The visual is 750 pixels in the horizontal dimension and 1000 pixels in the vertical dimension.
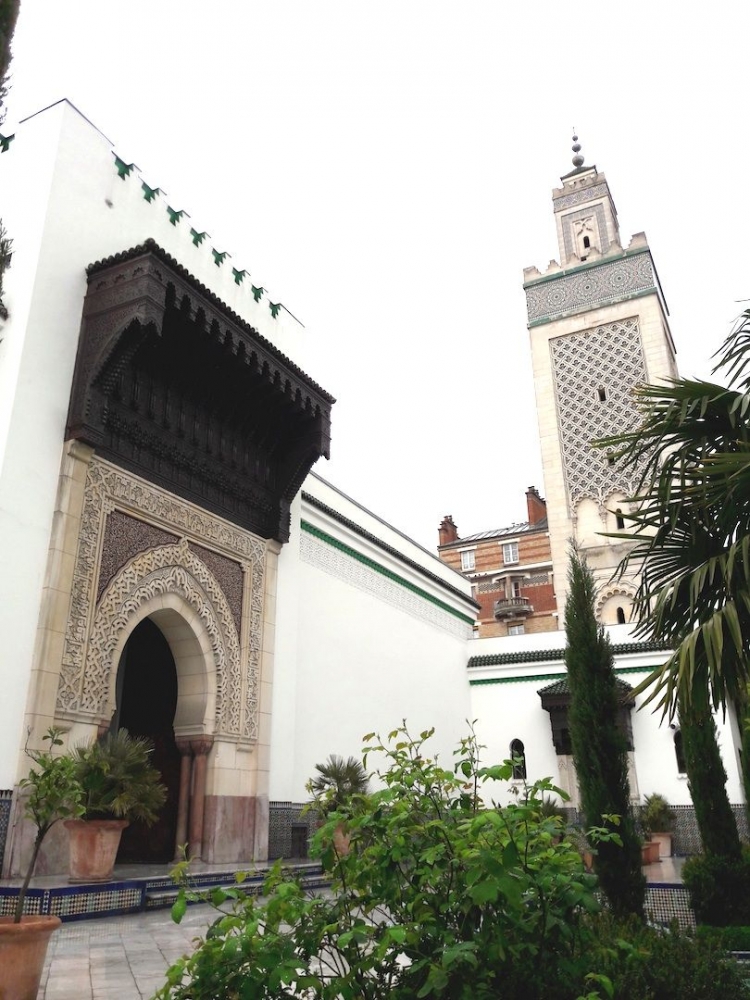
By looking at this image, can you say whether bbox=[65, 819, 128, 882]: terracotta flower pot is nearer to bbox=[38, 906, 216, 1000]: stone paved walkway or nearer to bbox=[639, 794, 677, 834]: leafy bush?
bbox=[38, 906, 216, 1000]: stone paved walkway

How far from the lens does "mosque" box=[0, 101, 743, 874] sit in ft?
18.9

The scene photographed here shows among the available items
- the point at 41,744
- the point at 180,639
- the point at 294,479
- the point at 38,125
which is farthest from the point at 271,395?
the point at 41,744

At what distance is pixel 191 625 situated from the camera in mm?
7148

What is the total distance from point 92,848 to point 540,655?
961cm

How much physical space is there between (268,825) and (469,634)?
7.31 metres

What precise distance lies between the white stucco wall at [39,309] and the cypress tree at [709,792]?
188 inches

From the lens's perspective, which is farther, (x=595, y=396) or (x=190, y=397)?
(x=595, y=396)

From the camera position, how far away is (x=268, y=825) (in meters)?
7.64

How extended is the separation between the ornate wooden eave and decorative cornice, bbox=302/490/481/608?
43.8 inches

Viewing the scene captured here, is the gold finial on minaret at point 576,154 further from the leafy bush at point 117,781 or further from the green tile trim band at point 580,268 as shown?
the leafy bush at point 117,781

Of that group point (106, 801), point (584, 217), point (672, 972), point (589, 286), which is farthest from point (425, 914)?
point (584, 217)

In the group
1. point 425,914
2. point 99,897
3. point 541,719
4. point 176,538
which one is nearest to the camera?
point 425,914

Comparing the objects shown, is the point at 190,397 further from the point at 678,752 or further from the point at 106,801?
the point at 678,752

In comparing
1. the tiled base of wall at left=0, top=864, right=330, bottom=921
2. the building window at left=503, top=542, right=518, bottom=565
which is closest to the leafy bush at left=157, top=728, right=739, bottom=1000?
the tiled base of wall at left=0, top=864, right=330, bottom=921
